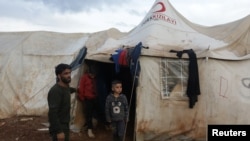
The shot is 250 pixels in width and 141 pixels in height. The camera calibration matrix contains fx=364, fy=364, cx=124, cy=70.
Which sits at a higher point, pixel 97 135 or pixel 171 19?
pixel 171 19

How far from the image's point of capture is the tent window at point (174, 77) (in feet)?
26.6

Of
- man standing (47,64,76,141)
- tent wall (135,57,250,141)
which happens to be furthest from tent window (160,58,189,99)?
man standing (47,64,76,141)

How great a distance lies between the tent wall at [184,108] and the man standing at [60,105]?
9.87 feet

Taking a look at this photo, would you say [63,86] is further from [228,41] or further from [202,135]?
[228,41]

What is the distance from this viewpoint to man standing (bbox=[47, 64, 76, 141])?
15.8 ft

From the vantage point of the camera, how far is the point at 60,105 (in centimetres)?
497

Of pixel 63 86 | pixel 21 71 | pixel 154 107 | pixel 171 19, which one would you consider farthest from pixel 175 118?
pixel 21 71

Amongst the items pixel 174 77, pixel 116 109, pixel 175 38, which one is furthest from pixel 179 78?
pixel 116 109

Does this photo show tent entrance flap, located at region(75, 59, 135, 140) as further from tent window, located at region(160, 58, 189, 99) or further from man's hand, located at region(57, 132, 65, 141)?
man's hand, located at region(57, 132, 65, 141)

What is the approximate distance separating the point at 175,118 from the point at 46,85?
5.92m

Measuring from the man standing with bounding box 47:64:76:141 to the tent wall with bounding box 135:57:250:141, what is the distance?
301 cm

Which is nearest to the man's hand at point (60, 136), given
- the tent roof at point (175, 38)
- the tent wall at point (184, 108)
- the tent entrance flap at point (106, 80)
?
the tent wall at point (184, 108)

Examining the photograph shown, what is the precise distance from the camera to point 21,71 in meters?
12.8

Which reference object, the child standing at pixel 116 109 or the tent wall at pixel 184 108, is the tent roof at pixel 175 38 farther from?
the child standing at pixel 116 109
